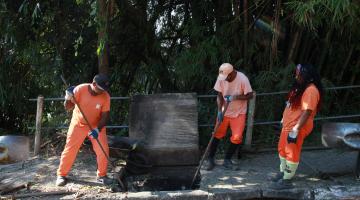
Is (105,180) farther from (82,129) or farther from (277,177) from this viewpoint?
(277,177)

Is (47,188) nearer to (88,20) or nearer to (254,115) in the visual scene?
(88,20)

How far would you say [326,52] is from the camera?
7.53 meters

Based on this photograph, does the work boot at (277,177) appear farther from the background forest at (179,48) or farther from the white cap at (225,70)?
the background forest at (179,48)

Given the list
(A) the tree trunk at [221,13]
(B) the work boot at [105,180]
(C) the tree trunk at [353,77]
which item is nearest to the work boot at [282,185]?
A: (B) the work boot at [105,180]

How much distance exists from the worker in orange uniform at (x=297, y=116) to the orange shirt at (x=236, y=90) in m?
0.83

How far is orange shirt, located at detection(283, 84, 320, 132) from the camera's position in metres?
4.95

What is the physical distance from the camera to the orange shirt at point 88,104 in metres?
5.53

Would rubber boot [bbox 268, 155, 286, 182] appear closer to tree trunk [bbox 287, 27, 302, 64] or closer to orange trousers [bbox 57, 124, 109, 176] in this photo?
orange trousers [bbox 57, 124, 109, 176]

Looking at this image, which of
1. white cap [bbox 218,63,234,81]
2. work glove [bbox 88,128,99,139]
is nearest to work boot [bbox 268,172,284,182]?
white cap [bbox 218,63,234,81]

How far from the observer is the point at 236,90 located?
6.00m

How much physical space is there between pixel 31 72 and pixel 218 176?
170 inches

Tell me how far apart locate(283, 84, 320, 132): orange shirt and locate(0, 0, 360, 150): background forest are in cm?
190

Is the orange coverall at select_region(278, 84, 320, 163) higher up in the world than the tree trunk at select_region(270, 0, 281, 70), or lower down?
lower down

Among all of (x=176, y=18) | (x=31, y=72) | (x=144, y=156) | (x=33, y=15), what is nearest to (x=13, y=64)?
(x=31, y=72)
